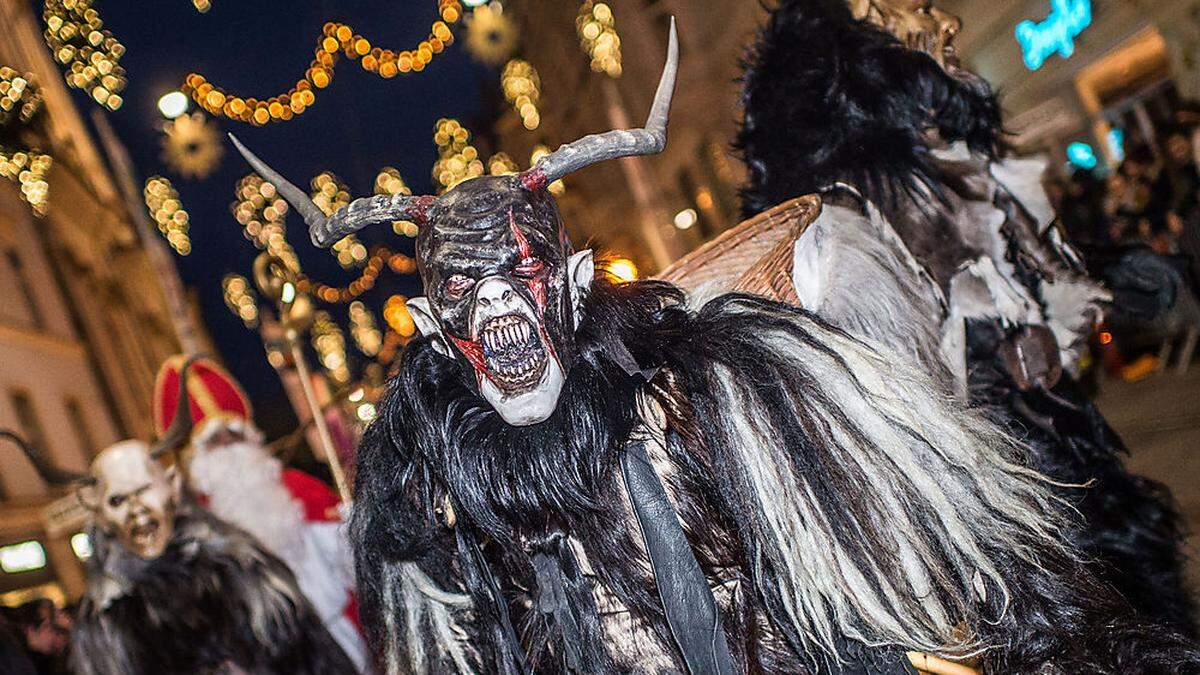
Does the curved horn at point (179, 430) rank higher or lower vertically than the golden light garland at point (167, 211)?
lower

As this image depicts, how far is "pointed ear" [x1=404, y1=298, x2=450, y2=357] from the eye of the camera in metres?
2.24

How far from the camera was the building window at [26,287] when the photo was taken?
10430mm

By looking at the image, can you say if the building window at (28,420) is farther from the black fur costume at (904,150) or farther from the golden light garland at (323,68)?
the black fur costume at (904,150)

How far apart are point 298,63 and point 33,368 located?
4.82 metres

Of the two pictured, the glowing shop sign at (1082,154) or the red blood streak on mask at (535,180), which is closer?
the red blood streak on mask at (535,180)

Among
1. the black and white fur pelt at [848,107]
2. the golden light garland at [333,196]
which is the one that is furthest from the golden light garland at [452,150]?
the black and white fur pelt at [848,107]

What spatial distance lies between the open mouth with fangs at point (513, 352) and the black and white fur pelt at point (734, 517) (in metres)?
0.12

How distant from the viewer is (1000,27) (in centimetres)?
1233

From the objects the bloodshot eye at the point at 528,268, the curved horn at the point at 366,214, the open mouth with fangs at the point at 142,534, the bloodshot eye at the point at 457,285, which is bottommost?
the open mouth with fangs at the point at 142,534

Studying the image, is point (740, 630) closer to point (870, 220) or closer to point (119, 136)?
point (870, 220)

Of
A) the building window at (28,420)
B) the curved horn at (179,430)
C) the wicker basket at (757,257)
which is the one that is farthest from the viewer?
the building window at (28,420)

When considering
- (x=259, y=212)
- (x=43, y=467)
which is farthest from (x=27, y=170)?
(x=259, y=212)

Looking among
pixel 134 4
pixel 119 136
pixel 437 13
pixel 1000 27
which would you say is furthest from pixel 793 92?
pixel 1000 27

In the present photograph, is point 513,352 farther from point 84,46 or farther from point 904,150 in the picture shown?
point 84,46
